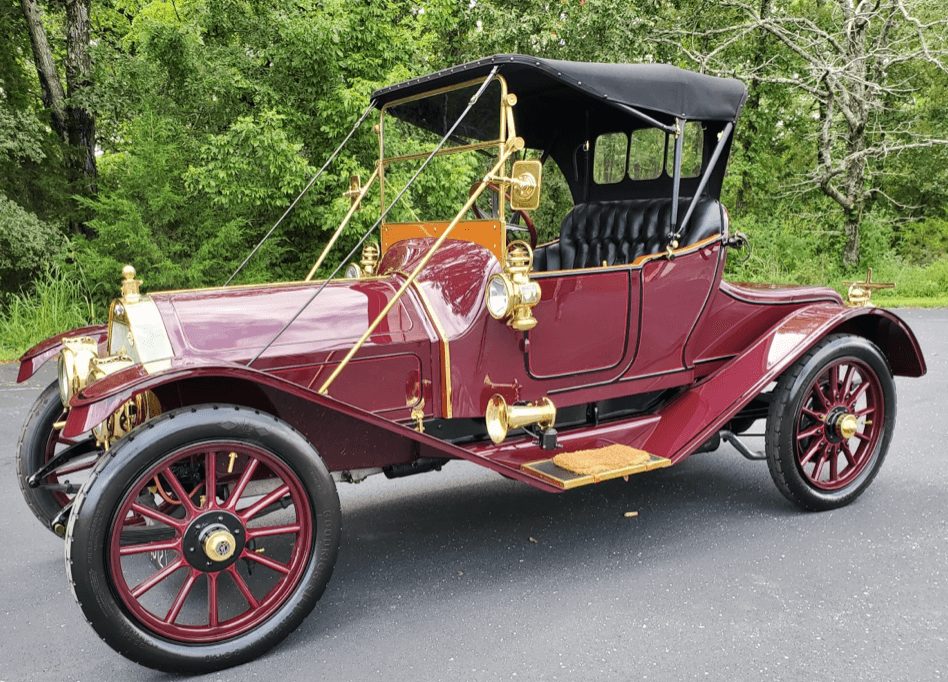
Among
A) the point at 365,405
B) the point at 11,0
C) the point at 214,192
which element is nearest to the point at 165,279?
the point at 214,192

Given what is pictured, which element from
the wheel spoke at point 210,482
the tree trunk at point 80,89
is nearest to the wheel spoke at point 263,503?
the wheel spoke at point 210,482

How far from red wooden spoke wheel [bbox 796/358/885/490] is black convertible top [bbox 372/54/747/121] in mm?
1430

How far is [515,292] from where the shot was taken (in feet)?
10.1

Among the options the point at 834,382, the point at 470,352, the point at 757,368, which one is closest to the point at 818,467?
the point at 834,382

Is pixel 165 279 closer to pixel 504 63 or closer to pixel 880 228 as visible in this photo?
pixel 504 63

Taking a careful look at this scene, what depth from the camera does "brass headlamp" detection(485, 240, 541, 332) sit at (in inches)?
121

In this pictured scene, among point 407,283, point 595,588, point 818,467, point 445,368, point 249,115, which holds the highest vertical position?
point 249,115

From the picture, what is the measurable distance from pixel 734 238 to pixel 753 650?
2.09 m

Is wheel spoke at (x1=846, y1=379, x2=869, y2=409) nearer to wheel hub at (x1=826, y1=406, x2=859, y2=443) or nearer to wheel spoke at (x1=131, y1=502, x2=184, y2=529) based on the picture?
wheel hub at (x1=826, y1=406, x2=859, y2=443)

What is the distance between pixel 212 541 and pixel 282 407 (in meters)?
0.63

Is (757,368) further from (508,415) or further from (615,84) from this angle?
(615,84)

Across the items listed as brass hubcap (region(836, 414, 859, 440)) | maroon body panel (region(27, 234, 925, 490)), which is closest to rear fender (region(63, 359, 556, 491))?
maroon body panel (region(27, 234, 925, 490))

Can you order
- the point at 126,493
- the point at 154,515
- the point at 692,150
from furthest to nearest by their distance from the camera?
1. the point at 692,150
2. the point at 154,515
3. the point at 126,493

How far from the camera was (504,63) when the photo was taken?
3160 millimetres
